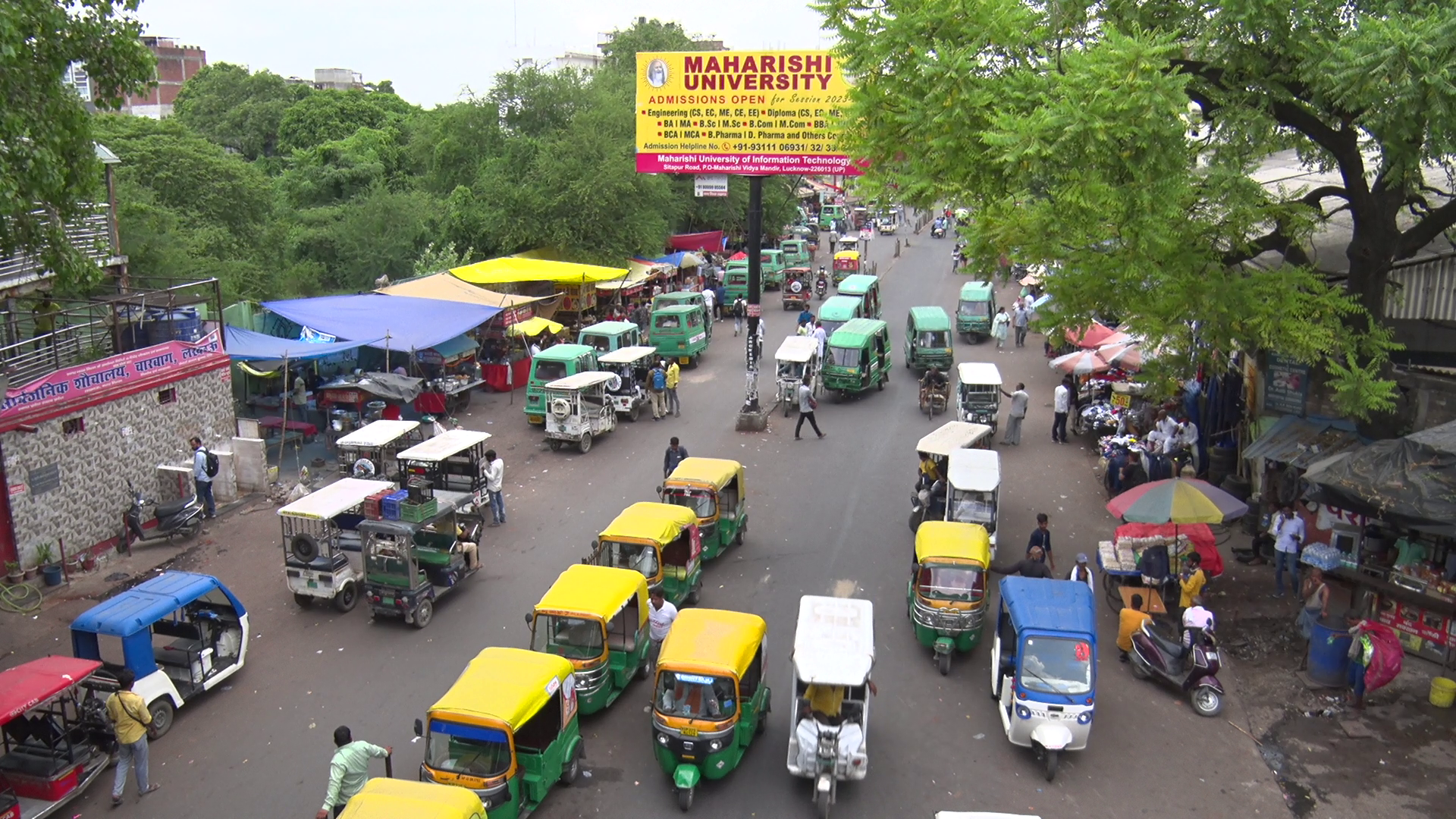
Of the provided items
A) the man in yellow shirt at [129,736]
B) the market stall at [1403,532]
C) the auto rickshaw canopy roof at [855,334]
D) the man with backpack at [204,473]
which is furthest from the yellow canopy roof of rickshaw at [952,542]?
the man with backpack at [204,473]

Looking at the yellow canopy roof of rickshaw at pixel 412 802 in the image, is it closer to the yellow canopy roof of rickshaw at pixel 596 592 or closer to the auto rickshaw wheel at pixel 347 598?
the yellow canopy roof of rickshaw at pixel 596 592

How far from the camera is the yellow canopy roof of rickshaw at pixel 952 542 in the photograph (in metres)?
13.8

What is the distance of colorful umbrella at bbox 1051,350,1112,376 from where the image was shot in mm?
24141

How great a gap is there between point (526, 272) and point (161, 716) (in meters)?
19.6

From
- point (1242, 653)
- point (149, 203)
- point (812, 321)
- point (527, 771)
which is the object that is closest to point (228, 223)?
point (149, 203)

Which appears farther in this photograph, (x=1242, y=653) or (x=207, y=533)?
(x=207, y=533)

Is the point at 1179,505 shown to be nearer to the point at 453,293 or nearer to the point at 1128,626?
the point at 1128,626

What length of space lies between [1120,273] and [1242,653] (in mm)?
5428

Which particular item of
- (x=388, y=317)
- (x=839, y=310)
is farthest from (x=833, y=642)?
(x=839, y=310)

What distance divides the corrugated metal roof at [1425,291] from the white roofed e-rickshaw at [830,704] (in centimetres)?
1034

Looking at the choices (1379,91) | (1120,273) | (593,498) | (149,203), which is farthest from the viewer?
(149,203)

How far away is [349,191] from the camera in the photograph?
4747cm

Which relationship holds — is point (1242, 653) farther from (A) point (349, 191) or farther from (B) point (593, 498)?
(A) point (349, 191)

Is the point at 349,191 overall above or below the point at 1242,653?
above
